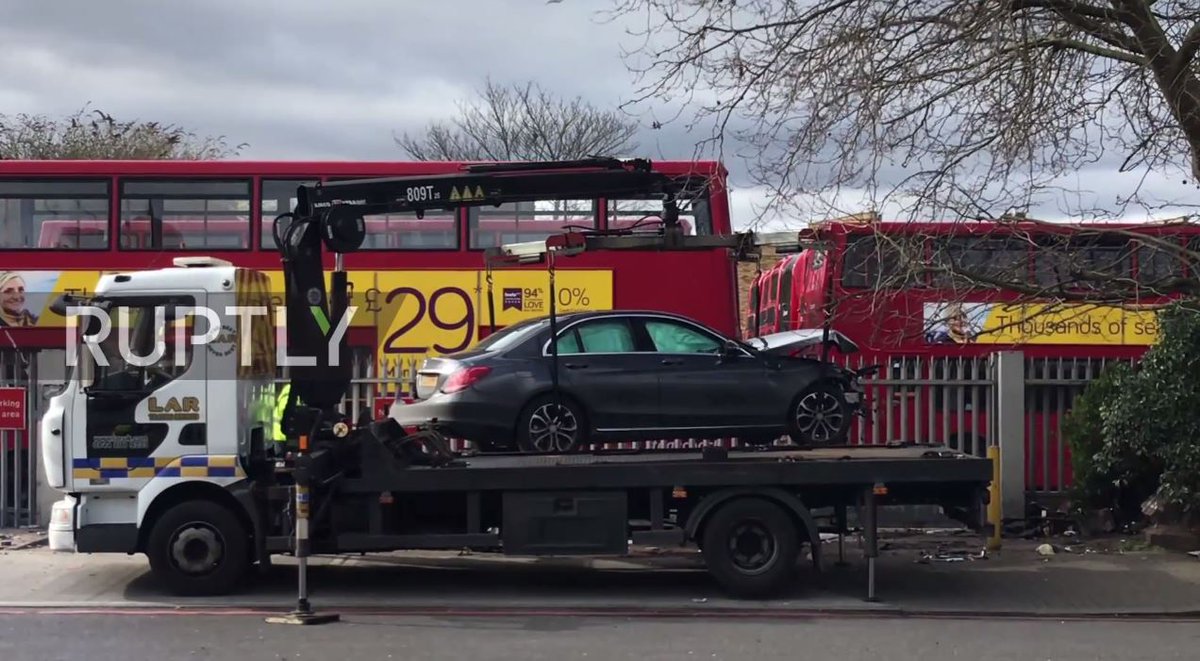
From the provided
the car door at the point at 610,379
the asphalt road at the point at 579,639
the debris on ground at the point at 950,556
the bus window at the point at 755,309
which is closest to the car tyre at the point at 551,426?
the car door at the point at 610,379

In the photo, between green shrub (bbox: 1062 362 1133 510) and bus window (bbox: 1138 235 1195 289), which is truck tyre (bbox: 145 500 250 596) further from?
green shrub (bbox: 1062 362 1133 510)

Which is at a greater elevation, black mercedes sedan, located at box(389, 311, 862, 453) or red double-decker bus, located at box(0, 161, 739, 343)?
red double-decker bus, located at box(0, 161, 739, 343)

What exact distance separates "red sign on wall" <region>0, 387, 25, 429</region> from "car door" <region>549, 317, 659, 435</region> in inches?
246

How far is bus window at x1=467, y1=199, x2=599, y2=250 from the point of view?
15.7m

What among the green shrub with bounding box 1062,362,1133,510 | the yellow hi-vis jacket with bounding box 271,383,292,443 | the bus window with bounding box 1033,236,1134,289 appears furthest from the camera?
the green shrub with bounding box 1062,362,1133,510

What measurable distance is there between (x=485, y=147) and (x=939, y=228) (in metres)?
32.9

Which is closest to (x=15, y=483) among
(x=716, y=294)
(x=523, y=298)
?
(x=523, y=298)

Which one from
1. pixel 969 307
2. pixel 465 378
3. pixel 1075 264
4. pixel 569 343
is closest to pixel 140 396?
pixel 465 378

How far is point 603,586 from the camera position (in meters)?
11.5

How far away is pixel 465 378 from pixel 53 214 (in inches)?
285

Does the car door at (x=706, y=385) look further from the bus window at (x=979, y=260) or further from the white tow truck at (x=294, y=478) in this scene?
the bus window at (x=979, y=260)

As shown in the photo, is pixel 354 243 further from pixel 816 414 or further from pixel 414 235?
pixel 414 235

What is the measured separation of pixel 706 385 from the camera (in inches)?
479
